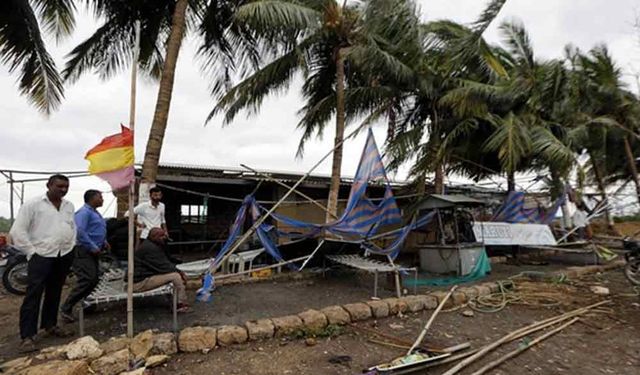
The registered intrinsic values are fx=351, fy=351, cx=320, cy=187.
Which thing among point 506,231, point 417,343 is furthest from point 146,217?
point 506,231

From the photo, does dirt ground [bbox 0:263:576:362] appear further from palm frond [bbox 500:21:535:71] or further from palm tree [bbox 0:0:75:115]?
palm frond [bbox 500:21:535:71]

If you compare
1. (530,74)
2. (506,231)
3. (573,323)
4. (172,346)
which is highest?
(530,74)

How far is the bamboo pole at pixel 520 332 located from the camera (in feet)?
10.1

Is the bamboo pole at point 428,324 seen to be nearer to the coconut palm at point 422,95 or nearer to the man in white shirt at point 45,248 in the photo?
the man in white shirt at point 45,248

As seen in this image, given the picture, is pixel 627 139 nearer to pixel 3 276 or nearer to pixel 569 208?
pixel 569 208

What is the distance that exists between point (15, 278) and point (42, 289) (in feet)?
10.1

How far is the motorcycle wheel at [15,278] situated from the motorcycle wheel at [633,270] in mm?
9598

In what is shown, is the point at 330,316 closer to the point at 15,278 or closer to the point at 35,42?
the point at 15,278

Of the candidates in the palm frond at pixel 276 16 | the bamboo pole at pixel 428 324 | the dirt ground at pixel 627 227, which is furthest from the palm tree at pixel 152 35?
the dirt ground at pixel 627 227

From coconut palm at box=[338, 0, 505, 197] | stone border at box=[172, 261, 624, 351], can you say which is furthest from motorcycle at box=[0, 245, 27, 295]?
coconut palm at box=[338, 0, 505, 197]

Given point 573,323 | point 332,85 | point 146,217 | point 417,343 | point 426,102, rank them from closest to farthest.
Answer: point 417,343
point 573,323
point 146,217
point 332,85
point 426,102

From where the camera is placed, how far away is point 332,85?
8.85 m

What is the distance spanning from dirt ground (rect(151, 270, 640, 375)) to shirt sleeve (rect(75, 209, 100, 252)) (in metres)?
1.66

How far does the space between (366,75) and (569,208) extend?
7503mm
